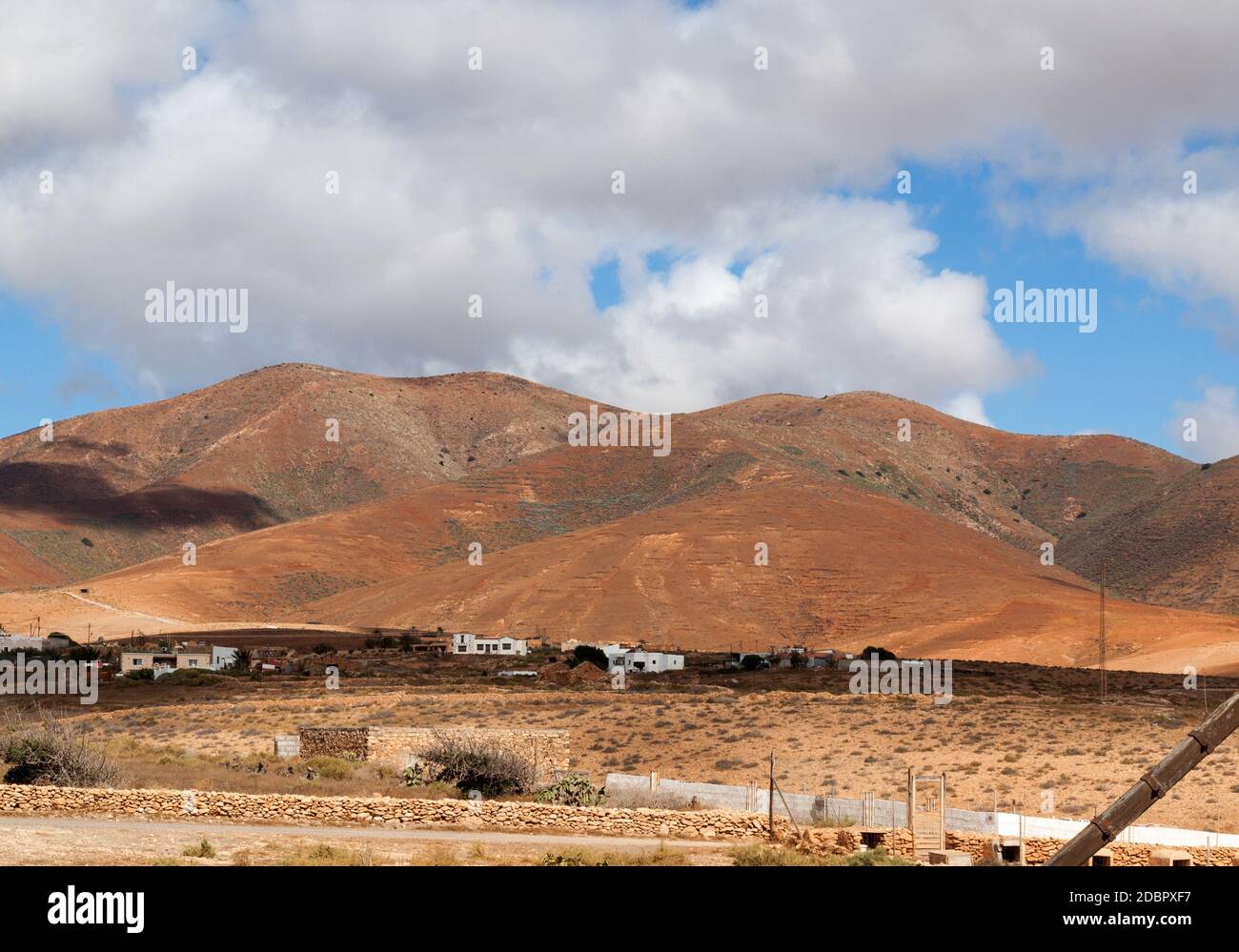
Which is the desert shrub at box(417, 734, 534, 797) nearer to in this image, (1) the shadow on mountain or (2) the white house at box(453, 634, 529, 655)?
(2) the white house at box(453, 634, 529, 655)

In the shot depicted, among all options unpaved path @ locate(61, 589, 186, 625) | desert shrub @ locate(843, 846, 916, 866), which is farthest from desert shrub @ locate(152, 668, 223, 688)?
desert shrub @ locate(843, 846, 916, 866)

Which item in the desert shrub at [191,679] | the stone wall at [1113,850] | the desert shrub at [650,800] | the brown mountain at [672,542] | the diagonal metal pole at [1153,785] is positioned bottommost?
the desert shrub at [650,800]

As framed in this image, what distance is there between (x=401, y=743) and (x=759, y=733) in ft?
36.7

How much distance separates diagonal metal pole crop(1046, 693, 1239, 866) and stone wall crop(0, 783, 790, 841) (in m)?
13.3

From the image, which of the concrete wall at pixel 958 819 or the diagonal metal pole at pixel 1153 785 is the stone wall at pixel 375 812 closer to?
the concrete wall at pixel 958 819

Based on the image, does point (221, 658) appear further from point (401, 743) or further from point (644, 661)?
point (401, 743)

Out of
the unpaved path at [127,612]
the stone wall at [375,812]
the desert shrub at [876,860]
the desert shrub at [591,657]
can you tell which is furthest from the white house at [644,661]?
the desert shrub at [876,860]

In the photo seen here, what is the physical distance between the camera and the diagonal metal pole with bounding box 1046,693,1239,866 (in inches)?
404

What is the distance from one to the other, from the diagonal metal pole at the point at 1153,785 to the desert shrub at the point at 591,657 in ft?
196

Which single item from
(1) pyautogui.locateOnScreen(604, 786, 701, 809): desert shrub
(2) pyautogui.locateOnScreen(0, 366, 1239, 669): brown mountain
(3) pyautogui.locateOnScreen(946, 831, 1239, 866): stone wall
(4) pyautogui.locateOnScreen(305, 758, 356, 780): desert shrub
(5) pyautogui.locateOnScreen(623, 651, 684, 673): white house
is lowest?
(1) pyautogui.locateOnScreen(604, 786, 701, 809): desert shrub

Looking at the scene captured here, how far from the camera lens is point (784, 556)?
352ft

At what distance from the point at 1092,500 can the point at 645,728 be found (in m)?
163

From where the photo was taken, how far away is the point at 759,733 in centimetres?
4072

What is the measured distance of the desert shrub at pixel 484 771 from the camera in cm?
2991
